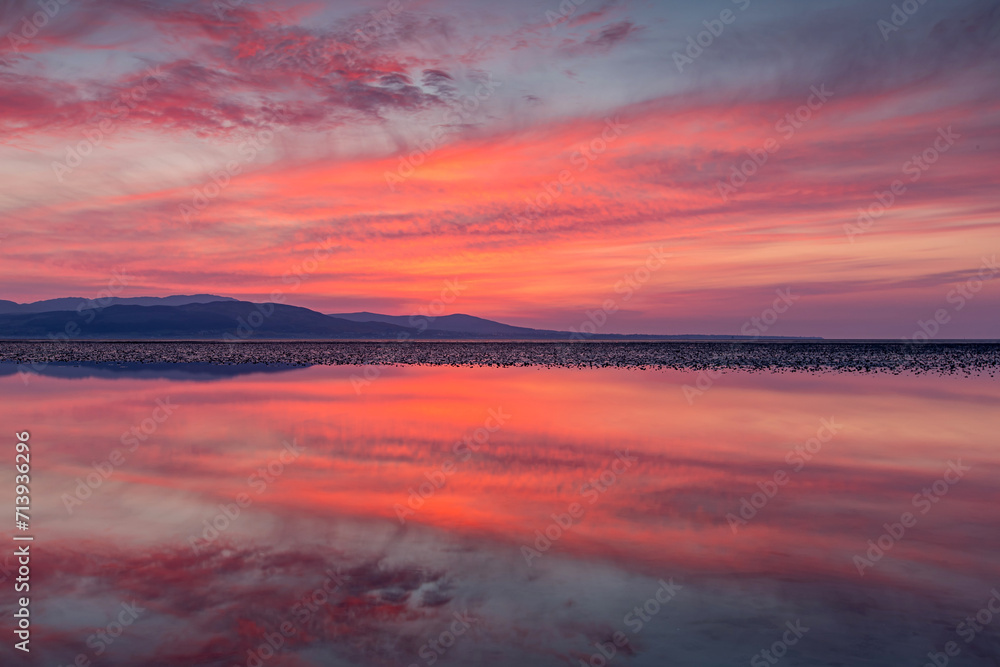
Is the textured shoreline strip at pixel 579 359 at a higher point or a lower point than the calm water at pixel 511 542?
higher

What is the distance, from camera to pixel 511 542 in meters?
9.81

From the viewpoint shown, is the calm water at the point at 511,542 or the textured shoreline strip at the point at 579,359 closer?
the calm water at the point at 511,542

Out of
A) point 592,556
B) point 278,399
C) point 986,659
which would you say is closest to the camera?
point 986,659

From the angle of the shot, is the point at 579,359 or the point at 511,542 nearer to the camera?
the point at 511,542

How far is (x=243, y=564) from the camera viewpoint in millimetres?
8914

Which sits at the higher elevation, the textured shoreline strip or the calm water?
the textured shoreline strip

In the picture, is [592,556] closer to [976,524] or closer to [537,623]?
[537,623]

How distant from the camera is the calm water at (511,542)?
6.91 m

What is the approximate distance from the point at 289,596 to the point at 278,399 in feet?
71.1

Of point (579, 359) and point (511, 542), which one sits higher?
point (579, 359)

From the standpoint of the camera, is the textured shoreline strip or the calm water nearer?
the calm water

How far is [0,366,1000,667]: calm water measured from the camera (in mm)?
6910

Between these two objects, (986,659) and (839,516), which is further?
(839,516)

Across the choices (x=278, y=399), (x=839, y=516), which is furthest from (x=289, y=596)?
(x=278, y=399)
